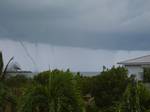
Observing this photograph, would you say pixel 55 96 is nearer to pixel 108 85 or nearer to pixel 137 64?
pixel 108 85

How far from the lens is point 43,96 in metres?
13.8

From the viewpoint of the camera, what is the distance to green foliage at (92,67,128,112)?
22.4m

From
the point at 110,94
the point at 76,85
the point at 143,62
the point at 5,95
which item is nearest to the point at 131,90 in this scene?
the point at 76,85

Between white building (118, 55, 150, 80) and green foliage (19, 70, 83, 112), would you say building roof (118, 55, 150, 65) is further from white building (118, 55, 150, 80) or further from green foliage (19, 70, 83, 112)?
green foliage (19, 70, 83, 112)

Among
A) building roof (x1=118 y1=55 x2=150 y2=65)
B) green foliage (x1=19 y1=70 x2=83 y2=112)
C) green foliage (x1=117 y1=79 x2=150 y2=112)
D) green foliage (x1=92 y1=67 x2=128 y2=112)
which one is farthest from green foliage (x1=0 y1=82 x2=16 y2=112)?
building roof (x1=118 y1=55 x2=150 y2=65)

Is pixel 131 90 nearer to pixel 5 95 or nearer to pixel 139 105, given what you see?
pixel 139 105

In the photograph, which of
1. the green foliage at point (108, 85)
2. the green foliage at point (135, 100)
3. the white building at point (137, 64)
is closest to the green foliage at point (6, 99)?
the green foliage at point (108, 85)

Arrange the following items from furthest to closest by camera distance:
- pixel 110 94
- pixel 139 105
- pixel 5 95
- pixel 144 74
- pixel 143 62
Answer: pixel 143 62, pixel 144 74, pixel 110 94, pixel 5 95, pixel 139 105

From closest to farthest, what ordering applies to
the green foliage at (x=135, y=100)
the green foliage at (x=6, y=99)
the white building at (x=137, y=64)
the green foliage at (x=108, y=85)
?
the green foliage at (x=135, y=100)
the green foliage at (x=6, y=99)
the green foliage at (x=108, y=85)
the white building at (x=137, y=64)

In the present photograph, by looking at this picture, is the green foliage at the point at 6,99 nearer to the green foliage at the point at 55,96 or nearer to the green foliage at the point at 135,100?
the green foliage at the point at 55,96

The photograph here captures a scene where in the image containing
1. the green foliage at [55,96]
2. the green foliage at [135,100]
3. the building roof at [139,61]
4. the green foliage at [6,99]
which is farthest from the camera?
the building roof at [139,61]

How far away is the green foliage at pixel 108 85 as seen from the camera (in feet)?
73.4

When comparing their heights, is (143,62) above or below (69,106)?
above

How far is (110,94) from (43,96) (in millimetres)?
9075
